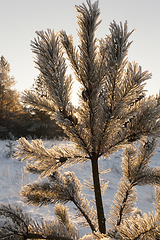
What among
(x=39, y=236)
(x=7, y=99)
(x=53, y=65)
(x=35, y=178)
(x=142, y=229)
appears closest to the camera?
(x=142, y=229)

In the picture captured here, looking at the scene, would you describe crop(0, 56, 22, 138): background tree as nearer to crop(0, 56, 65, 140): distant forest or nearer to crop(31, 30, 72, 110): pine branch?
crop(0, 56, 65, 140): distant forest

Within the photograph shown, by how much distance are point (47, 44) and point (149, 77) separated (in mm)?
569

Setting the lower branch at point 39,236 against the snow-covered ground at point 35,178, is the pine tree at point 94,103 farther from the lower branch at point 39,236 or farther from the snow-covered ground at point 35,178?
the snow-covered ground at point 35,178

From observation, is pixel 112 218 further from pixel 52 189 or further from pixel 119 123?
pixel 119 123

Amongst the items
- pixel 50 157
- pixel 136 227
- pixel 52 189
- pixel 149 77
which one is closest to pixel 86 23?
pixel 149 77

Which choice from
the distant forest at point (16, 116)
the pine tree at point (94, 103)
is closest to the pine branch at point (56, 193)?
the pine tree at point (94, 103)

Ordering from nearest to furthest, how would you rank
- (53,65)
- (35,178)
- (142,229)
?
(142,229), (53,65), (35,178)

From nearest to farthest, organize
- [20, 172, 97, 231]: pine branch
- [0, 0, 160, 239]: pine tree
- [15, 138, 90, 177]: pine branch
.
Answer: [0, 0, 160, 239]: pine tree → [15, 138, 90, 177]: pine branch → [20, 172, 97, 231]: pine branch

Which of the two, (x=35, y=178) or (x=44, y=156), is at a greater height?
(x=44, y=156)

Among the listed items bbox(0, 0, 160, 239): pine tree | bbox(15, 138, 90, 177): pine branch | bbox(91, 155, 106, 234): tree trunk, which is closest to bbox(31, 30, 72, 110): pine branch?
bbox(0, 0, 160, 239): pine tree

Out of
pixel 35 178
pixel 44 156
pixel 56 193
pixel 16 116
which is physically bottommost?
pixel 35 178

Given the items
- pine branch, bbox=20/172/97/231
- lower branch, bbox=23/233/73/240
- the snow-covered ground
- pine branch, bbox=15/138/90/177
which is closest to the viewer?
lower branch, bbox=23/233/73/240

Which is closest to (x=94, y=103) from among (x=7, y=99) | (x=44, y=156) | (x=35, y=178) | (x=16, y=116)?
(x=44, y=156)

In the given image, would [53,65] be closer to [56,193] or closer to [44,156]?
[44,156]
